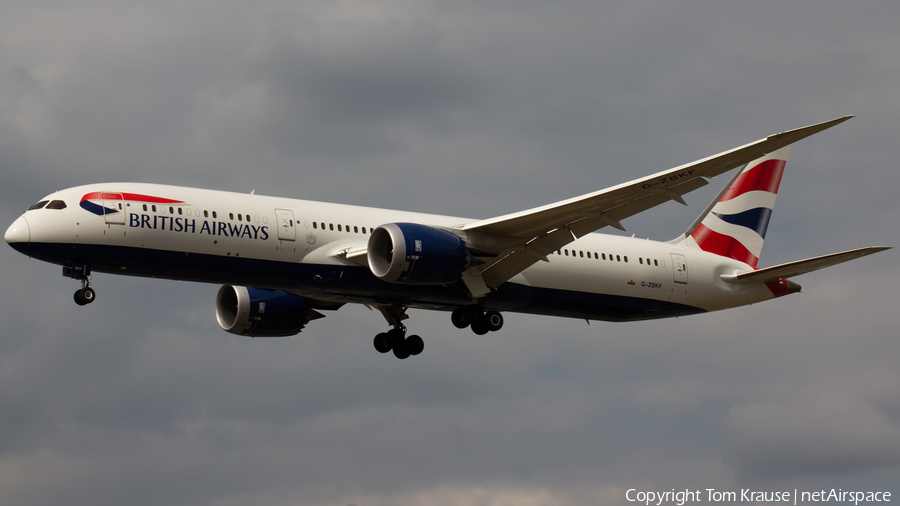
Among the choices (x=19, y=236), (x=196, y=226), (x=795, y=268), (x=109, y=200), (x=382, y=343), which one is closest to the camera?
(x=19, y=236)

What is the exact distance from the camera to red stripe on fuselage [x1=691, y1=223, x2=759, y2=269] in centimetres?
4238

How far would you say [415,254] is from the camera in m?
31.7

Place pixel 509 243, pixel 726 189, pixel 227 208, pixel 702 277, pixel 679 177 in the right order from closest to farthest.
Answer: pixel 679 177
pixel 227 208
pixel 509 243
pixel 702 277
pixel 726 189

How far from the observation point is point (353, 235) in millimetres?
34000

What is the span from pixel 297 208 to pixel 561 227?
28.8ft

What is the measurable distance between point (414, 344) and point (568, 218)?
393 inches

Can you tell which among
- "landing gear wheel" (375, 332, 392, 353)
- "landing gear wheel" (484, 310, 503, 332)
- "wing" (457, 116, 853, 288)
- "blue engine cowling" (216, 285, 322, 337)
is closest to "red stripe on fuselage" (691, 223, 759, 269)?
"wing" (457, 116, 853, 288)

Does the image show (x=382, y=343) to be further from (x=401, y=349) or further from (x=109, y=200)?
(x=109, y=200)

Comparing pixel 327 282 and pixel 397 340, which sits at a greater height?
pixel 397 340

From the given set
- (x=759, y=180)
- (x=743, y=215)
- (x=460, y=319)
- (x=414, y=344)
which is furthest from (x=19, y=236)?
(x=759, y=180)

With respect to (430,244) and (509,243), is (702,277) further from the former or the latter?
(430,244)

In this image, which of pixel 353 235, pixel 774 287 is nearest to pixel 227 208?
pixel 353 235

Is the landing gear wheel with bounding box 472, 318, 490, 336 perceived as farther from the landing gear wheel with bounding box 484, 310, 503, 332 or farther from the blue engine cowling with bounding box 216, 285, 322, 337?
the blue engine cowling with bounding box 216, 285, 322, 337

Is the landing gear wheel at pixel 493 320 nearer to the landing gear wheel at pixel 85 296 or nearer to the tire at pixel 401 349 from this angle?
the tire at pixel 401 349
